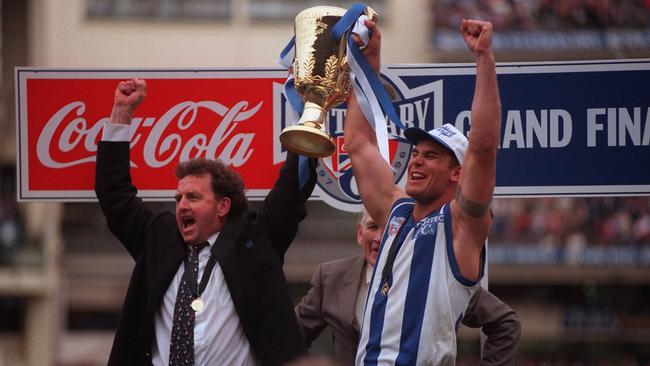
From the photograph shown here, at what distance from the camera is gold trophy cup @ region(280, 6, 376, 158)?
5.20 meters

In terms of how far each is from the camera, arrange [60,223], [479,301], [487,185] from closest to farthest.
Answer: [487,185] → [479,301] → [60,223]

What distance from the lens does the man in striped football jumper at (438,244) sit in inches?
182

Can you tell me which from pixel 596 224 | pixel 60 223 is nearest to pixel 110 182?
pixel 596 224

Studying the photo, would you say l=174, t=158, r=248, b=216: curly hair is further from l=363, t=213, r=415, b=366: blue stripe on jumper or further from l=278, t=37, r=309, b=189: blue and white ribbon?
l=363, t=213, r=415, b=366: blue stripe on jumper

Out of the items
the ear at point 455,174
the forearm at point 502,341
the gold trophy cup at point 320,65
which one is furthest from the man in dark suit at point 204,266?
the forearm at point 502,341

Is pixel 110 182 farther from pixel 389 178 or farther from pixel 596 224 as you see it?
pixel 596 224

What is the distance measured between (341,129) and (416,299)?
2.31m

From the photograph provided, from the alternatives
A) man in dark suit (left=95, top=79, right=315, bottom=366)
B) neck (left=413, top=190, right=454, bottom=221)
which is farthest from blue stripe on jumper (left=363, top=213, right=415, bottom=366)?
man in dark suit (left=95, top=79, right=315, bottom=366)

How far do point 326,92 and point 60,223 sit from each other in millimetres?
19656

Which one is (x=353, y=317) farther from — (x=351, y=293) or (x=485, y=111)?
(x=485, y=111)

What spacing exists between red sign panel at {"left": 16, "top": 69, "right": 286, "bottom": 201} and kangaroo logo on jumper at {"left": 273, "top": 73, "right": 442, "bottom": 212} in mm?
100

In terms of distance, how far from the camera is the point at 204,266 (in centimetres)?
544

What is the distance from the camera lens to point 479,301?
605 cm

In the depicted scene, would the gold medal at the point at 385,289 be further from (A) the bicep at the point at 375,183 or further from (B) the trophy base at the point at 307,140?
(B) the trophy base at the point at 307,140
